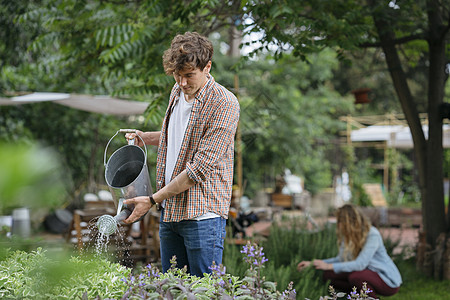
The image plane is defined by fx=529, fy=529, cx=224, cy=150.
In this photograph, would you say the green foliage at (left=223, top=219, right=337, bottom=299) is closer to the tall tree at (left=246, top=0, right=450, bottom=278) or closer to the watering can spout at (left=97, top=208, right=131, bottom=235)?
the tall tree at (left=246, top=0, right=450, bottom=278)

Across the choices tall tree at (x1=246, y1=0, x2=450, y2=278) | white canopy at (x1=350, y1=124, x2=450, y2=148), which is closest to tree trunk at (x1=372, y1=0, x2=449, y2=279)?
tall tree at (x1=246, y1=0, x2=450, y2=278)

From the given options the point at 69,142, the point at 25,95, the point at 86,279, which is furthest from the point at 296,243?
the point at 69,142

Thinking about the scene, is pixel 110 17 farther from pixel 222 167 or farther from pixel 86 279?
pixel 86 279

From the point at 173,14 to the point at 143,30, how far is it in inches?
11.0

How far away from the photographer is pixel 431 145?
5.60m

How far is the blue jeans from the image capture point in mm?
2301

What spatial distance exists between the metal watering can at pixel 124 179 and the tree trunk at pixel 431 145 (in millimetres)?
3832

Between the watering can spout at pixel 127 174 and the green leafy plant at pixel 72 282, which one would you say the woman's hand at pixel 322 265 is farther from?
the green leafy plant at pixel 72 282

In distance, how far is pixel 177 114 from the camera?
2375mm

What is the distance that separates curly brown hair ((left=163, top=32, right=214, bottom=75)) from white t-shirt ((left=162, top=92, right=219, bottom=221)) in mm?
208

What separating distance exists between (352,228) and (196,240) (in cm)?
205

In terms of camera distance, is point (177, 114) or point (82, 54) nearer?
point (177, 114)

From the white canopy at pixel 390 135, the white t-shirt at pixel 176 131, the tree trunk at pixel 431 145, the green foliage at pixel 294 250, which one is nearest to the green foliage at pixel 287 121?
the white canopy at pixel 390 135

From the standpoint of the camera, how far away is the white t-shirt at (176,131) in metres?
2.32
